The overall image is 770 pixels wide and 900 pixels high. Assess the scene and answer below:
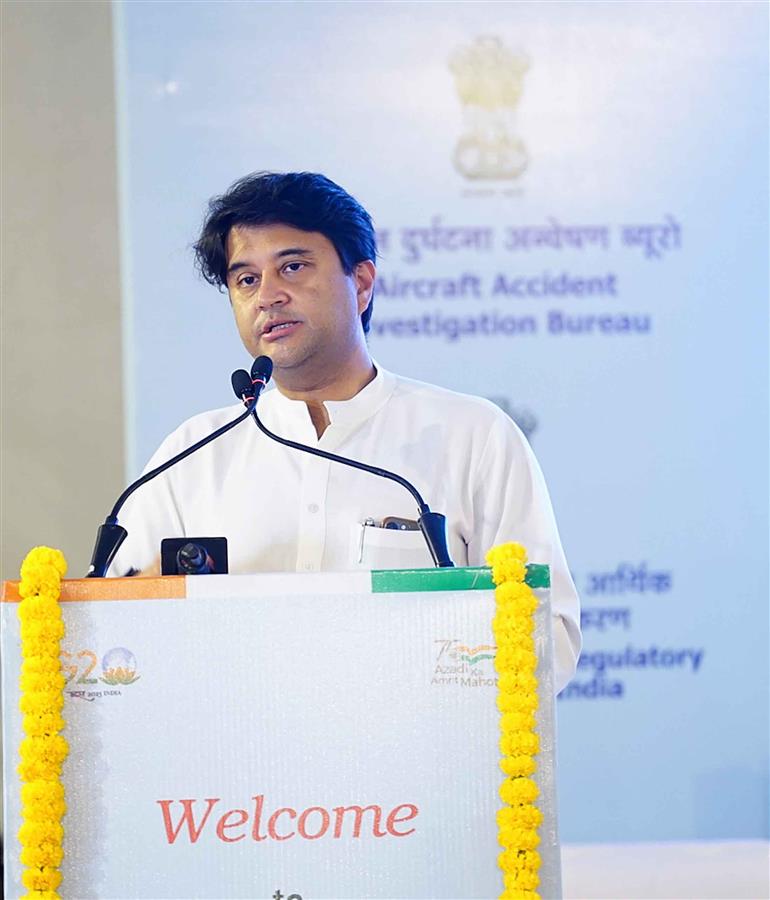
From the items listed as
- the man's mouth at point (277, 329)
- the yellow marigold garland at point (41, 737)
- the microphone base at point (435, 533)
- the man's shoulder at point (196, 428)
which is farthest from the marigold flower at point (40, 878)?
the man's mouth at point (277, 329)

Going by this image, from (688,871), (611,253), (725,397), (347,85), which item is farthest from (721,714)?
(347,85)

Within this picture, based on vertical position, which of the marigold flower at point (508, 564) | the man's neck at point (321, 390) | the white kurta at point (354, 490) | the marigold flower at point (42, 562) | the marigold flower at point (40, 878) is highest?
the man's neck at point (321, 390)

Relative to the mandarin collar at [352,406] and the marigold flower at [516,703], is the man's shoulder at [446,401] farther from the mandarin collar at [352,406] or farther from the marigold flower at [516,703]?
the marigold flower at [516,703]

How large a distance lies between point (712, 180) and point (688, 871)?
6.21ft

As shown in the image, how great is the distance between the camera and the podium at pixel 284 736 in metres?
1.53

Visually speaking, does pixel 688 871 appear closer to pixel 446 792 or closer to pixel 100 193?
pixel 446 792

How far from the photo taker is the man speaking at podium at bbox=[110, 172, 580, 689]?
235 centimetres

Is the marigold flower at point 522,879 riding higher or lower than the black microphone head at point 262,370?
lower

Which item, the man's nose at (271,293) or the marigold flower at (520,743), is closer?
the marigold flower at (520,743)

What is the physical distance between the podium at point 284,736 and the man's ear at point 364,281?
1257mm

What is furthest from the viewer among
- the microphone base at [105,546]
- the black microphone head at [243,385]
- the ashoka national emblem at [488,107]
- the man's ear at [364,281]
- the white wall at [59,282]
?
the white wall at [59,282]

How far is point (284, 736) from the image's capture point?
60.4 inches

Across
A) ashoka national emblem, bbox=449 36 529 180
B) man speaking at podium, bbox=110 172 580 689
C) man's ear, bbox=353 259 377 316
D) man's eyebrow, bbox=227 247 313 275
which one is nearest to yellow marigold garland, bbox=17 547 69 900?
man speaking at podium, bbox=110 172 580 689

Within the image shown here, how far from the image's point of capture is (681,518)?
3.49 m
